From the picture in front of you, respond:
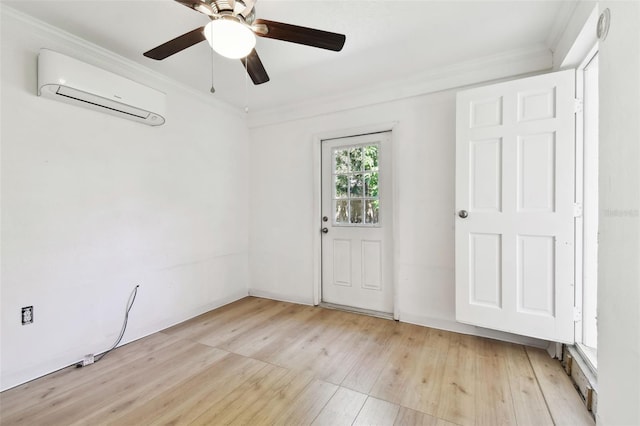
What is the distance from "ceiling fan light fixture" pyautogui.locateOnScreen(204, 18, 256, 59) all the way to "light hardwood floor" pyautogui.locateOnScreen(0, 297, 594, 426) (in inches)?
77.3

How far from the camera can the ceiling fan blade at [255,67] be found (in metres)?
1.66

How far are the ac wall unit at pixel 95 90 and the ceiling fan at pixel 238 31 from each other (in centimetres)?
80

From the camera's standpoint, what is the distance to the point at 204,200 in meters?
3.06

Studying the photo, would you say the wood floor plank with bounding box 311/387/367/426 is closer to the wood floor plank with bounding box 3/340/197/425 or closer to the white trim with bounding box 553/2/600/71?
the wood floor plank with bounding box 3/340/197/425

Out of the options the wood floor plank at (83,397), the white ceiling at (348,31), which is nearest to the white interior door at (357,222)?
the white ceiling at (348,31)

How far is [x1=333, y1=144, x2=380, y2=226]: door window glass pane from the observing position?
9.68 feet

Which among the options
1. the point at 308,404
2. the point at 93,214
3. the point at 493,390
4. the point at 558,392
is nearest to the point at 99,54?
the point at 93,214

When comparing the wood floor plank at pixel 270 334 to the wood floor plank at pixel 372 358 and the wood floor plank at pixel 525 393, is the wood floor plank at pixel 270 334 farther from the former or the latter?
the wood floor plank at pixel 525 393

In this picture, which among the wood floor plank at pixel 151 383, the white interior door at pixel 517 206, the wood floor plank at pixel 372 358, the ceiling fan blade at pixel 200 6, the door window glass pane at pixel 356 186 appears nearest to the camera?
the ceiling fan blade at pixel 200 6

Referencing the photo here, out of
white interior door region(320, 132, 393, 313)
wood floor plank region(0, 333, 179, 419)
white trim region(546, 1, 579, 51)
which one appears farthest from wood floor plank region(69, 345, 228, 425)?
white trim region(546, 1, 579, 51)

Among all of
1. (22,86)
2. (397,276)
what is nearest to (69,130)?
(22,86)

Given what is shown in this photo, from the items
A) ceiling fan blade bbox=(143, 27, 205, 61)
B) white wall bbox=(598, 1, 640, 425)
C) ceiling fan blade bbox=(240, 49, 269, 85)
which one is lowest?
white wall bbox=(598, 1, 640, 425)

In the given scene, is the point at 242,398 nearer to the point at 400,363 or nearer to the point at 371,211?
the point at 400,363

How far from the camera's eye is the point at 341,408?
1541mm
